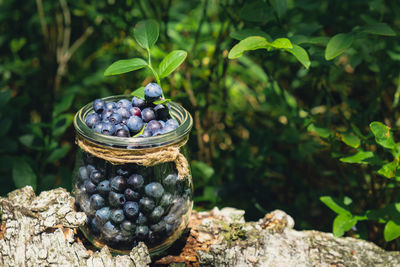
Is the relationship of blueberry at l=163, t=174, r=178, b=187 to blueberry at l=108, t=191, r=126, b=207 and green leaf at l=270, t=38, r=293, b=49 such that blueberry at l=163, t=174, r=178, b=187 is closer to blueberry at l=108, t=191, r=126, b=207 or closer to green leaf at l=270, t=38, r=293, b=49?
blueberry at l=108, t=191, r=126, b=207

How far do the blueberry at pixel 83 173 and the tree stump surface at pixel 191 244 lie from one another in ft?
0.32

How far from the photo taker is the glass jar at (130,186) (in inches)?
40.1

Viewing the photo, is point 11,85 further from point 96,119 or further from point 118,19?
point 96,119

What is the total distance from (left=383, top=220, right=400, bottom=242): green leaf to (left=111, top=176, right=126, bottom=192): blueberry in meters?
0.80

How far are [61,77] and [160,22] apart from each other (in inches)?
38.6

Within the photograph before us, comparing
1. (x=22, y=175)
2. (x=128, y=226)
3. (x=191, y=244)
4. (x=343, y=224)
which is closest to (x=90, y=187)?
(x=128, y=226)

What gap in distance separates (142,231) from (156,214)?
0.06m

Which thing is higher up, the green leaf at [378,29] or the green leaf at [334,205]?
the green leaf at [378,29]

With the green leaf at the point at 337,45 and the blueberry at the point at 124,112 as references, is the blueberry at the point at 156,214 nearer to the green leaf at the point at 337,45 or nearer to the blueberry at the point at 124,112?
the blueberry at the point at 124,112

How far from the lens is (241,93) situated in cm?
238

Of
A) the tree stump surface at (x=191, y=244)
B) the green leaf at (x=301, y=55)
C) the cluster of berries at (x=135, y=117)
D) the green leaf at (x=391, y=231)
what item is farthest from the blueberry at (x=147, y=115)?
Answer: the green leaf at (x=391, y=231)

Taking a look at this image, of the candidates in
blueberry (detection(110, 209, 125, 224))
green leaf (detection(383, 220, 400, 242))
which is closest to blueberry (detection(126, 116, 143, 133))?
blueberry (detection(110, 209, 125, 224))

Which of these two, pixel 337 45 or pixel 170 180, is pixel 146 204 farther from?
pixel 337 45

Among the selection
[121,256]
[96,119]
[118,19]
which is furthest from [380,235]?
[118,19]
